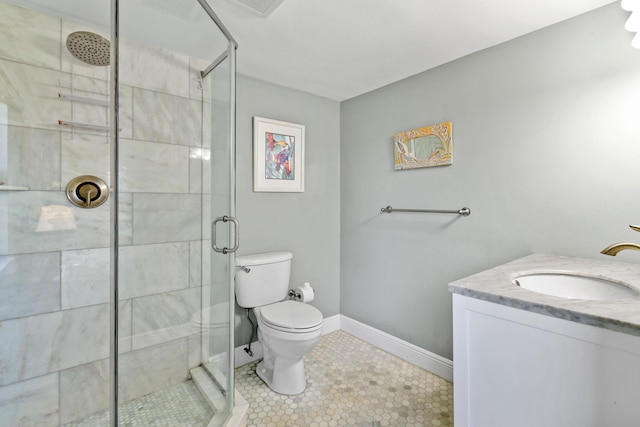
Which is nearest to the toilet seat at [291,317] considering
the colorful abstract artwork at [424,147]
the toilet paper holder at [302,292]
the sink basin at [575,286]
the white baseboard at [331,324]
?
the toilet paper holder at [302,292]

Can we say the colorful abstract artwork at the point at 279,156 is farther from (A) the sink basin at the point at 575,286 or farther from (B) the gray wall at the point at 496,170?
(A) the sink basin at the point at 575,286

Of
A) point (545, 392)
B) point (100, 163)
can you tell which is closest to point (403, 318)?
point (545, 392)

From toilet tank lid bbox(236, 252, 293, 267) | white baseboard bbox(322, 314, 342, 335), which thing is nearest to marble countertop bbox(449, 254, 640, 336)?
toilet tank lid bbox(236, 252, 293, 267)

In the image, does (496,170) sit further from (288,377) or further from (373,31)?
(288,377)

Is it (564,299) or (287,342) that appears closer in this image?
(564,299)

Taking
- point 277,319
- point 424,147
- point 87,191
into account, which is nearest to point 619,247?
point 424,147

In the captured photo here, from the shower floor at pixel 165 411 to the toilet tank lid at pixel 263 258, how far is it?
0.74 metres

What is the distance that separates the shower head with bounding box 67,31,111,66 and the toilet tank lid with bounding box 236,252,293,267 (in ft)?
4.35

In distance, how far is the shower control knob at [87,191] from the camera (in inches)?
59.7

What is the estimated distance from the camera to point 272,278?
2.10 meters

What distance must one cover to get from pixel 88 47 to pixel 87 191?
0.71m

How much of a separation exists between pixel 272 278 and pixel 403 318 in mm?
1009

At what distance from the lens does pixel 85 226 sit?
Result: 1564 millimetres

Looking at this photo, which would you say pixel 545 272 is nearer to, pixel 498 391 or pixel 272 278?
pixel 498 391
